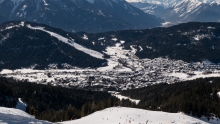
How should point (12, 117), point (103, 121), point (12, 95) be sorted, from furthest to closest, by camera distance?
point (12, 95) < point (103, 121) < point (12, 117)

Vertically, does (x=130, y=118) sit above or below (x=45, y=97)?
above

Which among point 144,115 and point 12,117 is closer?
point 12,117

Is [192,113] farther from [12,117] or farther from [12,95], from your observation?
[12,95]

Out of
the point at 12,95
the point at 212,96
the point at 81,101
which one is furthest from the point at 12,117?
the point at 81,101

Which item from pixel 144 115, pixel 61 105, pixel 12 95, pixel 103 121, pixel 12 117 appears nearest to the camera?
pixel 12 117

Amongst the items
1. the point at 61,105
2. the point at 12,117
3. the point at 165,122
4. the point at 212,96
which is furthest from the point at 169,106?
the point at 61,105

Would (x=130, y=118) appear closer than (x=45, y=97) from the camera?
Yes

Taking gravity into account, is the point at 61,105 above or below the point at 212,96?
below

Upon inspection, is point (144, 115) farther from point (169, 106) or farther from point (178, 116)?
point (169, 106)

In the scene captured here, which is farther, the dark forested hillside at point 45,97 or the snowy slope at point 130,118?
the dark forested hillside at point 45,97

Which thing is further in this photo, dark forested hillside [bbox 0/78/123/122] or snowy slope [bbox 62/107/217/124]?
dark forested hillside [bbox 0/78/123/122]
